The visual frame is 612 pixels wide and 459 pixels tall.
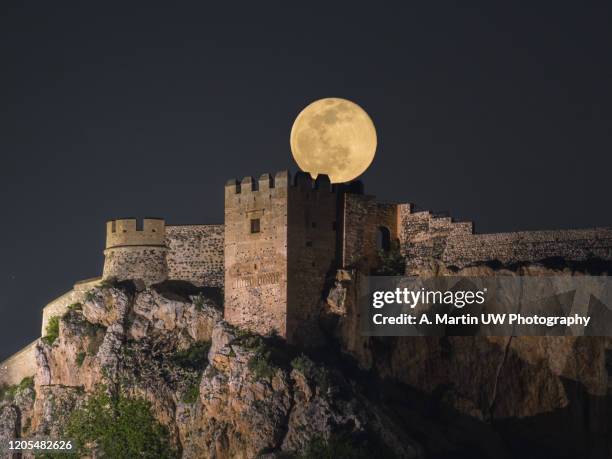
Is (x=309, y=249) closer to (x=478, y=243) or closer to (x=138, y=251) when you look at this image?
(x=478, y=243)

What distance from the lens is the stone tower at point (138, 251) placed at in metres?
76.7

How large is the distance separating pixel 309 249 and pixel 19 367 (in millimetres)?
17770

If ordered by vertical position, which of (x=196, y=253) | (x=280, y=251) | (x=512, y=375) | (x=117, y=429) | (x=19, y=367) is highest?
(x=196, y=253)

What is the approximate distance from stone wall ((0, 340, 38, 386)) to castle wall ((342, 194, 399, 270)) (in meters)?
17.5

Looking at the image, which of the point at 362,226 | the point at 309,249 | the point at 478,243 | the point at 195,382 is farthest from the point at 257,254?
the point at 478,243

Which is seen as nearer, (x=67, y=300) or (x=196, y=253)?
(x=196, y=253)

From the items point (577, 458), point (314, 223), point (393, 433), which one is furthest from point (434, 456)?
point (314, 223)

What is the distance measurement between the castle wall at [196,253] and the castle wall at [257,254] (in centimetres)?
281

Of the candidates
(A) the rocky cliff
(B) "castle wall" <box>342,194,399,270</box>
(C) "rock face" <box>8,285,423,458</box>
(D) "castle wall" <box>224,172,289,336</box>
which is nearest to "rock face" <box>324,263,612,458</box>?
(A) the rocky cliff

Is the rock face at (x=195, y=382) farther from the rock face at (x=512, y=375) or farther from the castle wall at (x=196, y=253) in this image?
the rock face at (x=512, y=375)

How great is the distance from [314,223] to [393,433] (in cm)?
1087

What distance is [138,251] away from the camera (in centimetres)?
7700

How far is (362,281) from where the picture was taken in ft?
237

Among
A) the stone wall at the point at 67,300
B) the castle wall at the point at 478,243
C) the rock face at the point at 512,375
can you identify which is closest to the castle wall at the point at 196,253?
the stone wall at the point at 67,300
